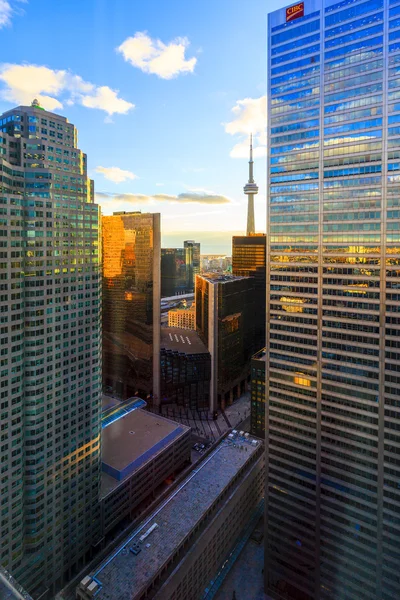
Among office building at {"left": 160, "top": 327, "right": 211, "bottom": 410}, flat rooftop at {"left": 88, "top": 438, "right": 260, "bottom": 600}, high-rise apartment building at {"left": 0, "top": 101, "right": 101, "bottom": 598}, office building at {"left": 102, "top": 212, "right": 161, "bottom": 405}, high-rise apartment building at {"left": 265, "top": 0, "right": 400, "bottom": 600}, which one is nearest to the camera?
high-rise apartment building at {"left": 265, "top": 0, "right": 400, "bottom": 600}

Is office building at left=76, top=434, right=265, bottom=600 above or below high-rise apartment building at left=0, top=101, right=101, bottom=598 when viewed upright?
below

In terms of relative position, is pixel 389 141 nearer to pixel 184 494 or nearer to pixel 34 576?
pixel 184 494

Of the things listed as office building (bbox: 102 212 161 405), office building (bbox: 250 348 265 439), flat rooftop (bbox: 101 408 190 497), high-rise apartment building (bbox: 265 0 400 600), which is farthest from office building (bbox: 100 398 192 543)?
high-rise apartment building (bbox: 265 0 400 600)

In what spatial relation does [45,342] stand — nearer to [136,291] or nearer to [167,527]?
[167,527]

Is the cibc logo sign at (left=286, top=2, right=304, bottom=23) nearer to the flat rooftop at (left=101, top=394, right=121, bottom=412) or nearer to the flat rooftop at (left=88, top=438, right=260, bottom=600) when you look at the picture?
the flat rooftop at (left=88, top=438, right=260, bottom=600)

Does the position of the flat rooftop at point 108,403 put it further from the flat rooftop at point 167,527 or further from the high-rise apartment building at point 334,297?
the high-rise apartment building at point 334,297

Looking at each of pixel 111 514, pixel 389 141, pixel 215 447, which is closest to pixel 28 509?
pixel 111 514
